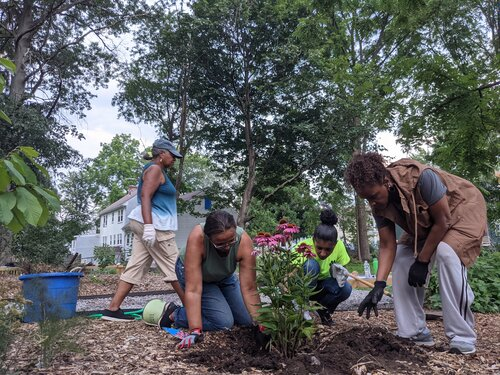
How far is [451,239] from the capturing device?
2768mm

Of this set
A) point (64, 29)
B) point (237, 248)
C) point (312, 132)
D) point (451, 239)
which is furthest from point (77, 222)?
point (451, 239)

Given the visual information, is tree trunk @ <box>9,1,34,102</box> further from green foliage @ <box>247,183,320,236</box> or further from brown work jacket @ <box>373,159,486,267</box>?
brown work jacket @ <box>373,159,486,267</box>

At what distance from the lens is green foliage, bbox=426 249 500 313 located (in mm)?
4805

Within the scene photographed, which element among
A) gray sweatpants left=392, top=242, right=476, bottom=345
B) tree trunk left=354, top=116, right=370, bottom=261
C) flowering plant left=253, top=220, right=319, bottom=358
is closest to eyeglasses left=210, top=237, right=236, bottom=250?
flowering plant left=253, top=220, right=319, bottom=358

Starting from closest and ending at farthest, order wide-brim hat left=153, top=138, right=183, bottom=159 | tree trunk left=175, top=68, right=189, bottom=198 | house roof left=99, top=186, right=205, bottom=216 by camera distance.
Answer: wide-brim hat left=153, top=138, right=183, bottom=159, tree trunk left=175, top=68, right=189, bottom=198, house roof left=99, top=186, right=205, bottom=216

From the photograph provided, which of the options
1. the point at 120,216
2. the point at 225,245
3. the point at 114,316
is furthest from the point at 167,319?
the point at 120,216

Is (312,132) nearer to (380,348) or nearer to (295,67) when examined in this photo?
(295,67)

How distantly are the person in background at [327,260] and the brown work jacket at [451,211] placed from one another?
0.51m

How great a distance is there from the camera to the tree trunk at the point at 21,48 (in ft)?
44.1

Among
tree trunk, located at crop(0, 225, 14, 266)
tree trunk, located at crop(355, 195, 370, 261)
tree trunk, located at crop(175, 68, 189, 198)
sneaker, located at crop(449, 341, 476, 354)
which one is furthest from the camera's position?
tree trunk, located at crop(355, 195, 370, 261)

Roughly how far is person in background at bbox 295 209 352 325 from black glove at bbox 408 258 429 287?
26.9 inches

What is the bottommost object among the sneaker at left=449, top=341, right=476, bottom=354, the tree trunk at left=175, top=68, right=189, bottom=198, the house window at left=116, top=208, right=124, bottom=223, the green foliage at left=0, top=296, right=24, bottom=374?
the sneaker at left=449, top=341, right=476, bottom=354

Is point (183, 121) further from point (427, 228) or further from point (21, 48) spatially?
point (427, 228)

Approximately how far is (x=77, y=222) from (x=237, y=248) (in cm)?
1188
